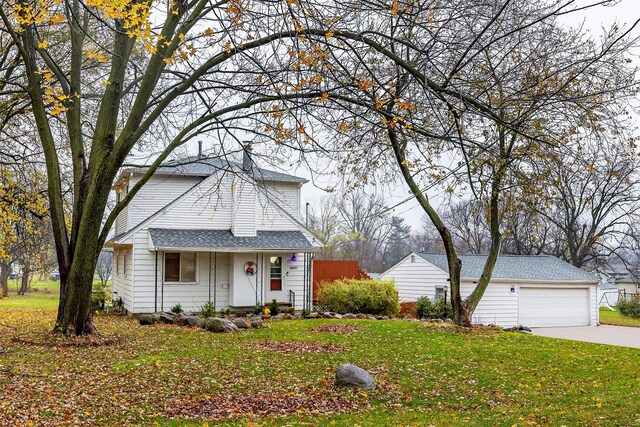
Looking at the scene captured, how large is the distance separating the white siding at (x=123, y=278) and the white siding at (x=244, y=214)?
375 cm

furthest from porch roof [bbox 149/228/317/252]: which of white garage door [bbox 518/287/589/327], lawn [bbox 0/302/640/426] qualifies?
white garage door [bbox 518/287/589/327]

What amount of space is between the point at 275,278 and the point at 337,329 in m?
6.50

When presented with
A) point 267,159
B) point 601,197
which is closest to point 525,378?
point 267,159

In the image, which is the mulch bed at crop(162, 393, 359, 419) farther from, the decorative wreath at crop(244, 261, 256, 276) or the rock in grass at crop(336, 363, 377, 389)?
the decorative wreath at crop(244, 261, 256, 276)

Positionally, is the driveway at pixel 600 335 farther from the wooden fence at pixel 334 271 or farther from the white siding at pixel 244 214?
the white siding at pixel 244 214

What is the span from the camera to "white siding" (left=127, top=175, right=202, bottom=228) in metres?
20.7

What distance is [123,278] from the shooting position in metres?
21.8

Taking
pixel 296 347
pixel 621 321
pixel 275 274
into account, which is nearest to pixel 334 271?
pixel 275 274

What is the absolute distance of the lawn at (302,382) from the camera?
6309 mm

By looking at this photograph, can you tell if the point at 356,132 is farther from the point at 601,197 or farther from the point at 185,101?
the point at 601,197

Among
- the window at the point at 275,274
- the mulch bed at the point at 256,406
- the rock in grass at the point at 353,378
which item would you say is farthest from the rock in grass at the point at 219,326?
the mulch bed at the point at 256,406

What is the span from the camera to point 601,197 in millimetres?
32188

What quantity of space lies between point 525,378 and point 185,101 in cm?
781

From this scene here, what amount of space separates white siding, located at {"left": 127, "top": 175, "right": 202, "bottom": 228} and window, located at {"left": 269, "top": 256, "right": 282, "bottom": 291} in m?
4.15
